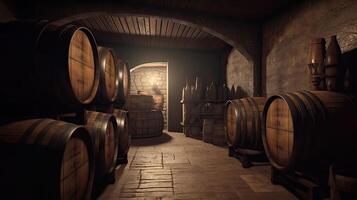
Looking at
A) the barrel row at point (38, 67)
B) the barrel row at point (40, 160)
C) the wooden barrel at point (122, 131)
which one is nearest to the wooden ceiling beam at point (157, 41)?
the wooden barrel at point (122, 131)

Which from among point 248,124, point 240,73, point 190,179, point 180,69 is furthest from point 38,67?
point 180,69

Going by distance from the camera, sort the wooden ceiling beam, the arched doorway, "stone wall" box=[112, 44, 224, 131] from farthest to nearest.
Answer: the arched doorway, "stone wall" box=[112, 44, 224, 131], the wooden ceiling beam

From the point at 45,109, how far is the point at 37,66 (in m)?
0.37

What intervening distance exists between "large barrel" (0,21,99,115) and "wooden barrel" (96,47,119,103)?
0.98 metres

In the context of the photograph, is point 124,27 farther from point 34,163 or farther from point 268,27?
point 34,163

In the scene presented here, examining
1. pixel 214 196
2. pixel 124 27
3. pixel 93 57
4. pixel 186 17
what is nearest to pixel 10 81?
pixel 93 57

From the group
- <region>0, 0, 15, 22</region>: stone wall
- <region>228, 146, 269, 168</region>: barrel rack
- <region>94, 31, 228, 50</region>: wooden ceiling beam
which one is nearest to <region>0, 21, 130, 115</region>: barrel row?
<region>0, 0, 15, 22</region>: stone wall

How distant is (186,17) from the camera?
4930 mm

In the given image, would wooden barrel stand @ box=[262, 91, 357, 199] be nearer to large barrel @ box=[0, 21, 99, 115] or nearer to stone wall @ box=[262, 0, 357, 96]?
stone wall @ box=[262, 0, 357, 96]

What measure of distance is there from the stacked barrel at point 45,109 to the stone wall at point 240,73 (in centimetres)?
458

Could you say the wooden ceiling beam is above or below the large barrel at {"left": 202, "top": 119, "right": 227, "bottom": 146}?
above

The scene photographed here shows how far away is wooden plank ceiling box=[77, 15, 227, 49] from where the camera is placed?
5.50m

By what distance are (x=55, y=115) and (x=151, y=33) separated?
5.30 meters

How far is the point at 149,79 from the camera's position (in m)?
10.6
